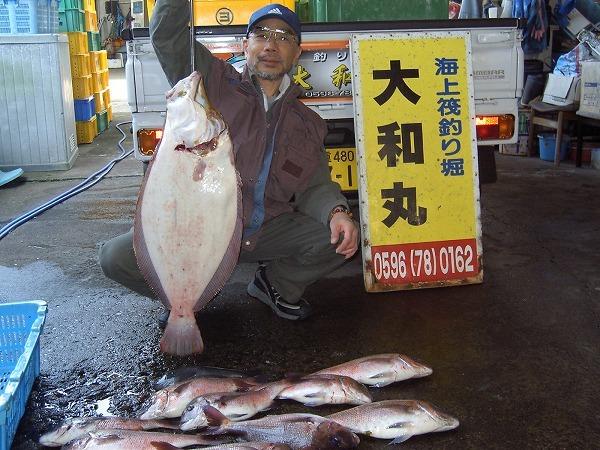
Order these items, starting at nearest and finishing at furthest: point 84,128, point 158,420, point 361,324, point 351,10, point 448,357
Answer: point 158,420 → point 448,357 → point 361,324 → point 351,10 → point 84,128

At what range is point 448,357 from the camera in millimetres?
3725

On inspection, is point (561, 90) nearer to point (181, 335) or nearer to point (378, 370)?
point (378, 370)

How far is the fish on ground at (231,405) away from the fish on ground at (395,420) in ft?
1.06

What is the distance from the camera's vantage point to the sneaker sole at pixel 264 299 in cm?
429

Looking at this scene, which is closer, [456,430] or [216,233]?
[456,430]

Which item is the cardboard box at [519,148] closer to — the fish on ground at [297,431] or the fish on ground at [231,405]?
the fish on ground at [231,405]

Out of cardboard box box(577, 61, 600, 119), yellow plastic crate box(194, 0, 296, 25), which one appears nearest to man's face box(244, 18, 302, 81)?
yellow plastic crate box(194, 0, 296, 25)

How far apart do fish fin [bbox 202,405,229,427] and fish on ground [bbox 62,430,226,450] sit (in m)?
0.15

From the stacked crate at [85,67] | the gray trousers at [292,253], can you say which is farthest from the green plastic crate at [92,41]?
the gray trousers at [292,253]

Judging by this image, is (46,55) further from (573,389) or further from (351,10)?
(573,389)

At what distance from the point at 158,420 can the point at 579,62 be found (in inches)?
328

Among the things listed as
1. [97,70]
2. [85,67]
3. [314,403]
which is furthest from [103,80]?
[314,403]

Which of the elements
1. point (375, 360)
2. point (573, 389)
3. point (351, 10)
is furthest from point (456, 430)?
point (351, 10)

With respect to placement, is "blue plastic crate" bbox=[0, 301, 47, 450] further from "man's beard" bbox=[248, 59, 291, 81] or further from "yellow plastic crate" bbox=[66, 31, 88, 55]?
"yellow plastic crate" bbox=[66, 31, 88, 55]
